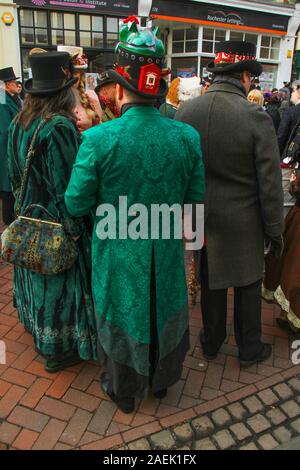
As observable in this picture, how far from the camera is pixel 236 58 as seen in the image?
256cm

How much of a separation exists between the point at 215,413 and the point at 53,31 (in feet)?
49.6

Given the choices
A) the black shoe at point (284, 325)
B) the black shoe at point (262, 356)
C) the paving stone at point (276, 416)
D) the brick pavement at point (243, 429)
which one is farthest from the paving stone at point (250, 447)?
the black shoe at point (284, 325)

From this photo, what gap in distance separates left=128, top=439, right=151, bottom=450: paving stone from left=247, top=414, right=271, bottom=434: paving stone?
63cm

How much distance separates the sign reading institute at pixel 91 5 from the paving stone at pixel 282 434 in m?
14.9

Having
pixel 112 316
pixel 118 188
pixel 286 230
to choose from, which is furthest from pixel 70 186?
pixel 286 230

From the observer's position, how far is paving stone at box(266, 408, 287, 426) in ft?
8.09

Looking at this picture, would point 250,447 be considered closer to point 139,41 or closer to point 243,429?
point 243,429

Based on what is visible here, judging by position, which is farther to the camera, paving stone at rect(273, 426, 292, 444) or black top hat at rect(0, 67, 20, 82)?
black top hat at rect(0, 67, 20, 82)

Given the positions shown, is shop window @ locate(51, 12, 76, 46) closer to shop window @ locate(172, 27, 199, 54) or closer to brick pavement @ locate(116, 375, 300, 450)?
shop window @ locate(172, 27, 199, 54)

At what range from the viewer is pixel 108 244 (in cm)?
208

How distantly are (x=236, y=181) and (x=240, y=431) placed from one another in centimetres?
148

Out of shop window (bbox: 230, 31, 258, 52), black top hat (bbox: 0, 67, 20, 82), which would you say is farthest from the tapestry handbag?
shop window (bbox: 230, 31, 258, 52)

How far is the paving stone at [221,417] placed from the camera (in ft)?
7.98

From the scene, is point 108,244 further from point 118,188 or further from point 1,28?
point 1,28
